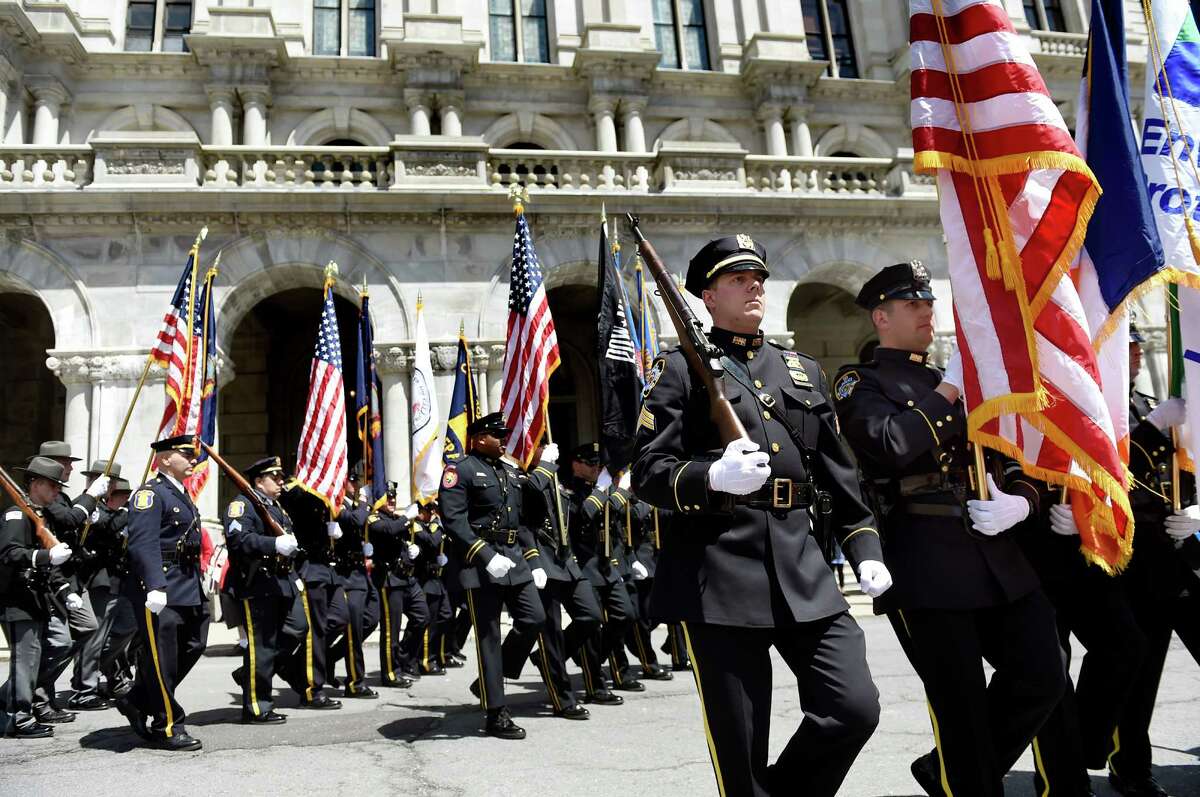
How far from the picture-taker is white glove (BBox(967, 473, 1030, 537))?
11.5ft

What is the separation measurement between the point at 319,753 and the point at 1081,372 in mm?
5077

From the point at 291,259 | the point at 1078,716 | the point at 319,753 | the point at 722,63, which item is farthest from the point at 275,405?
the point at 1078,716

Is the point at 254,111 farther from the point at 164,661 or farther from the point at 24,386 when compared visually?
the point at 164,661

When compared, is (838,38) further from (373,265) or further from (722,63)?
(373,265)

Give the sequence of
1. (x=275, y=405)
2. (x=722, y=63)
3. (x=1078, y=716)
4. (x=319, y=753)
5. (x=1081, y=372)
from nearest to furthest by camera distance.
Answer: (x=1081, y=372) → (x=1078, y=716) → (x=319, y=753) → (x=275, y=405) → (x=722, y=63)

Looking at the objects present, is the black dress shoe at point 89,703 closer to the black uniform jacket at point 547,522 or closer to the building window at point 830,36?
the black uniform jacket at point 547,522

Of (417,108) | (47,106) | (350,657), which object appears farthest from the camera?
(417,108)

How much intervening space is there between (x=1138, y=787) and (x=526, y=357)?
680 centimetres

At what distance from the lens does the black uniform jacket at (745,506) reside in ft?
10.4

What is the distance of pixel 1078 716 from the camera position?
4.46 metres

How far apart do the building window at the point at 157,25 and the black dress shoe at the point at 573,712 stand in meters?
20.1

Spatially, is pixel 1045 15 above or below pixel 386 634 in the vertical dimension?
above

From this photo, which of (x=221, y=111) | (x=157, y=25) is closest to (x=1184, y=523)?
(x=221, y=111)

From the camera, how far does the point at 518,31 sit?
22.6 meters
